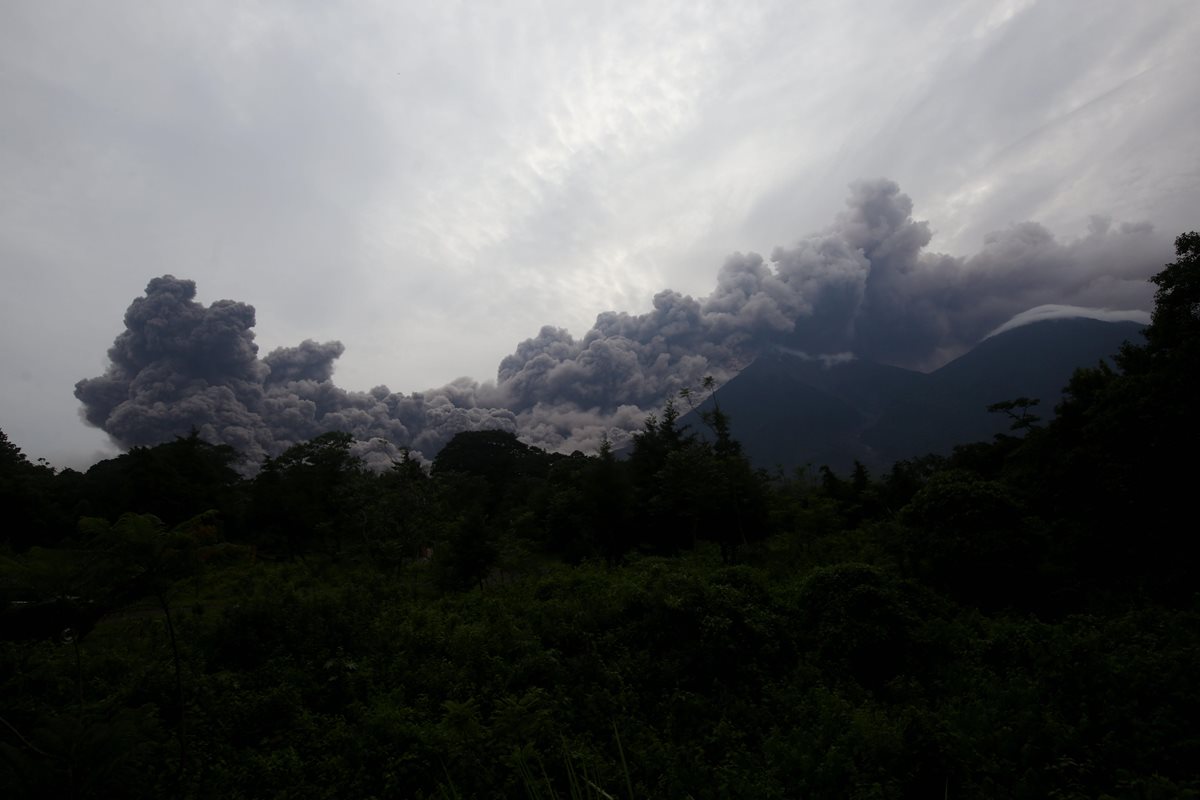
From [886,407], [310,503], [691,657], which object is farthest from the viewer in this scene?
[886,407]

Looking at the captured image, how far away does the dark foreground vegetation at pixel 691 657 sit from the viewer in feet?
23.3

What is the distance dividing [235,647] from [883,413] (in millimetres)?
184780

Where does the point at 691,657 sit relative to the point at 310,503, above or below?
below

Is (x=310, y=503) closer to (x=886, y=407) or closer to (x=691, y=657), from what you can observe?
(x=691, y=657)

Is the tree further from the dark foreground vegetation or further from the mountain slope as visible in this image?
the mountain slope

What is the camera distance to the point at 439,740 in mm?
8242

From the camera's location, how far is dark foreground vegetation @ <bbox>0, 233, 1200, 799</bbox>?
23.3 ft

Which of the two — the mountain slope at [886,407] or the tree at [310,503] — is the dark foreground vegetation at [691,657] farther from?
the mountain slope at [886,407]

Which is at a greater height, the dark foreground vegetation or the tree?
the tree

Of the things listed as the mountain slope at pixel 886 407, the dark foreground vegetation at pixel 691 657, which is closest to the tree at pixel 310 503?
the dark foreground vegetation at pixel 691 657

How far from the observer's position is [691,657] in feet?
35.7

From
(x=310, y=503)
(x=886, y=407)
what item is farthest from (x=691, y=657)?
(x=886, y=407)

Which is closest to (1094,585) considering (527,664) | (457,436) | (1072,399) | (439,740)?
(1072,399)

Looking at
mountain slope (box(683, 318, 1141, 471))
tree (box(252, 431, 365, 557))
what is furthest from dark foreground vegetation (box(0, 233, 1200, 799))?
mountain slope (box(683, 318, 1141, 471))
